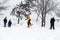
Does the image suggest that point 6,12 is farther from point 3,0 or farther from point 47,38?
point 47,38

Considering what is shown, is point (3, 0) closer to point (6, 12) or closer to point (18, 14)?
point (6, 12)

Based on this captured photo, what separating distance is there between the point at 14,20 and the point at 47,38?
4145 cm

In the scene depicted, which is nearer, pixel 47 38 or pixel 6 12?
pixel 47 38

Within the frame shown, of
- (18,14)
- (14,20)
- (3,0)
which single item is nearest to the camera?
(18,14)

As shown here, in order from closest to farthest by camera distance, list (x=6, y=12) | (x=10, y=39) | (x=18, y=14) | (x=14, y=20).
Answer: (x=10, y=39), (x=18, y=14), (x=14, y=20), (x=6, y=12)

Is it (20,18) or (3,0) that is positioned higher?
(3,0)

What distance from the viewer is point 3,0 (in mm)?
71125

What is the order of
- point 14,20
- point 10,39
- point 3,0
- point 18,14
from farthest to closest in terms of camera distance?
point 3,0 < point 14,20 < point 18,14 < point 10,39

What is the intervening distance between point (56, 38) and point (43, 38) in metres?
0.92

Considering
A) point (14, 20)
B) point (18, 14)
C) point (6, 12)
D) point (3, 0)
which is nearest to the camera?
point (18, 14)

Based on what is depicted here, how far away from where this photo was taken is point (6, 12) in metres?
64.8

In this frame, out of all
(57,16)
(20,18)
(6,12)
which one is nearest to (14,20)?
(20,18)

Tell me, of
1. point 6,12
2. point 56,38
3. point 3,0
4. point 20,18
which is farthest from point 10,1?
point 56,38

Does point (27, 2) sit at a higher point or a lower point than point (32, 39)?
higher
